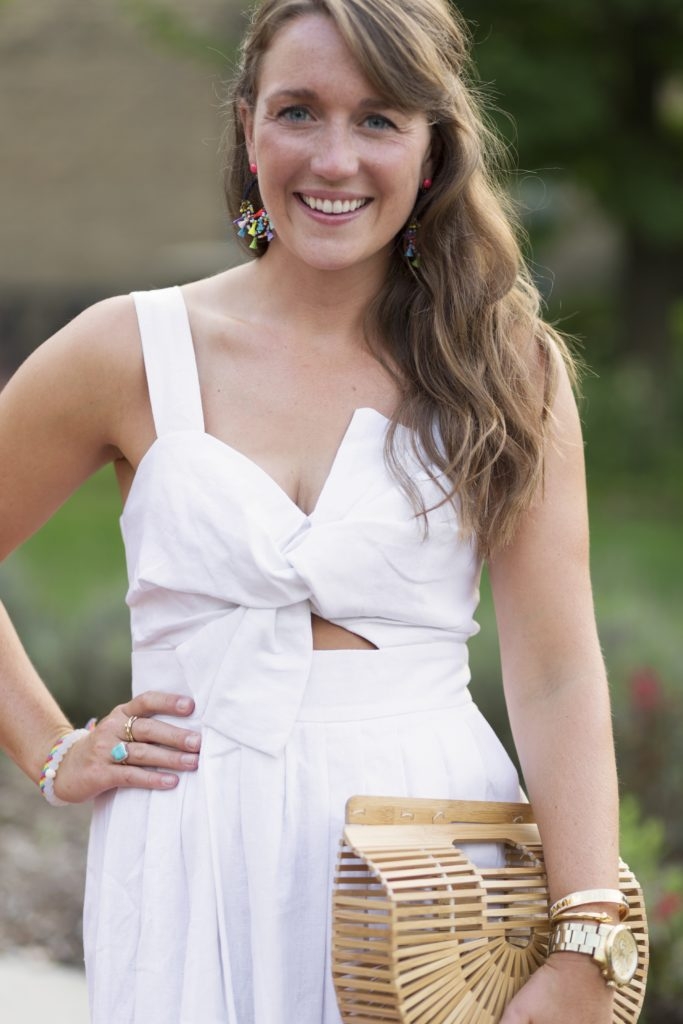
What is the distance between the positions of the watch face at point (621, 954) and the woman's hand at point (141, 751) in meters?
0.67

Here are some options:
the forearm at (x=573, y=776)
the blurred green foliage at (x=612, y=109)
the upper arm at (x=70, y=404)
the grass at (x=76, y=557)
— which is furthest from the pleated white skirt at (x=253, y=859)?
the blurred green foliage at (x=612, y=109)

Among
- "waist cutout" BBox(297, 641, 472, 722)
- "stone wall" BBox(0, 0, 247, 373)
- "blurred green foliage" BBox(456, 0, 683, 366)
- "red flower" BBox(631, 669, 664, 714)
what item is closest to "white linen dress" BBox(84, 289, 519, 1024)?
"waist cutout" BBox(297, 641, 472, 722)

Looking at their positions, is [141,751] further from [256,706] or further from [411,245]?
[411,245]

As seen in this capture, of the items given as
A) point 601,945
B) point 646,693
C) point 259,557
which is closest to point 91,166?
point 646,693

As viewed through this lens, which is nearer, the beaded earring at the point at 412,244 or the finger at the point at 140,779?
the finger at the point at 140,779

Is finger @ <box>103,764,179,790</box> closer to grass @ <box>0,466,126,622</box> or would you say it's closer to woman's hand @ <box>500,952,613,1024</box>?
woman's hand @ <box>500,952,613,1024</box>

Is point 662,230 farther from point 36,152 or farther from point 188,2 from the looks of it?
point 36,152

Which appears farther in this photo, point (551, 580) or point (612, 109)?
point (612, 109)

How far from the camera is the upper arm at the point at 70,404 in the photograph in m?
2.36

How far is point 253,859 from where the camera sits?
2217mm

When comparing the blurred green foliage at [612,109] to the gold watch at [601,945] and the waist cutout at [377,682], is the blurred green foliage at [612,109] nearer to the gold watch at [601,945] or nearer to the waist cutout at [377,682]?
the waist cutout at [377,682]

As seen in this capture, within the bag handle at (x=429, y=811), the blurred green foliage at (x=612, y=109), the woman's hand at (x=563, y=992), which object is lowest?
the woman's hand at (x=563, y=992)

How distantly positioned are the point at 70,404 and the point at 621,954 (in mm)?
1185

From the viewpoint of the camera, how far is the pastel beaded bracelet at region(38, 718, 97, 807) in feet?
8.27
